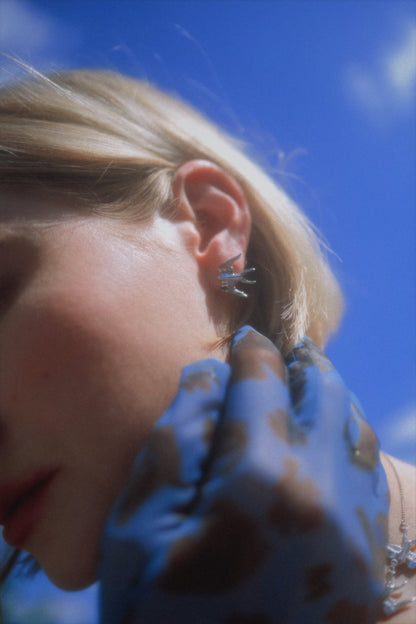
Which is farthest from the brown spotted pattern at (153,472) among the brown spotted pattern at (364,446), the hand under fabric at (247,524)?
the brown spotted pattern at (364,446)

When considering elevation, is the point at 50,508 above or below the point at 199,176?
below

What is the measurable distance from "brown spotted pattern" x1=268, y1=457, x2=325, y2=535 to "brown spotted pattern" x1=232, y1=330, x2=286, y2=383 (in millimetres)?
151

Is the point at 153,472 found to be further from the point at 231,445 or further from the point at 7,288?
the point at 7,288

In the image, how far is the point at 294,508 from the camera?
526mm

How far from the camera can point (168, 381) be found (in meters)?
0.66

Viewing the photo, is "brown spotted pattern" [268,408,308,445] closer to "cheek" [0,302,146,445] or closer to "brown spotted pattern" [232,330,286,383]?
"brown spotted pattern" [232,330,286,383]

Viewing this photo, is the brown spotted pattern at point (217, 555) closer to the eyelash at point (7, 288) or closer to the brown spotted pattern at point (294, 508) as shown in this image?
the brown spotted pattern at point (294, 508)

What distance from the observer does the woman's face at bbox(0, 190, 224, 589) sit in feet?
2.07

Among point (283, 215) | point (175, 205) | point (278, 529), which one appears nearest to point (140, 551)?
point (278, 529)

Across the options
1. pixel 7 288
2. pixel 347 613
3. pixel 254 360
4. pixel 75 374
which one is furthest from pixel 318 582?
pixel 7 288

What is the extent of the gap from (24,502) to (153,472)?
244 millimetres

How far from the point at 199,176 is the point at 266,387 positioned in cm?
49

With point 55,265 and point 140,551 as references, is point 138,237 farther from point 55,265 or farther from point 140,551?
point 140,551

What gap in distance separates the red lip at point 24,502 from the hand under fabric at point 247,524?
143 millimetres
